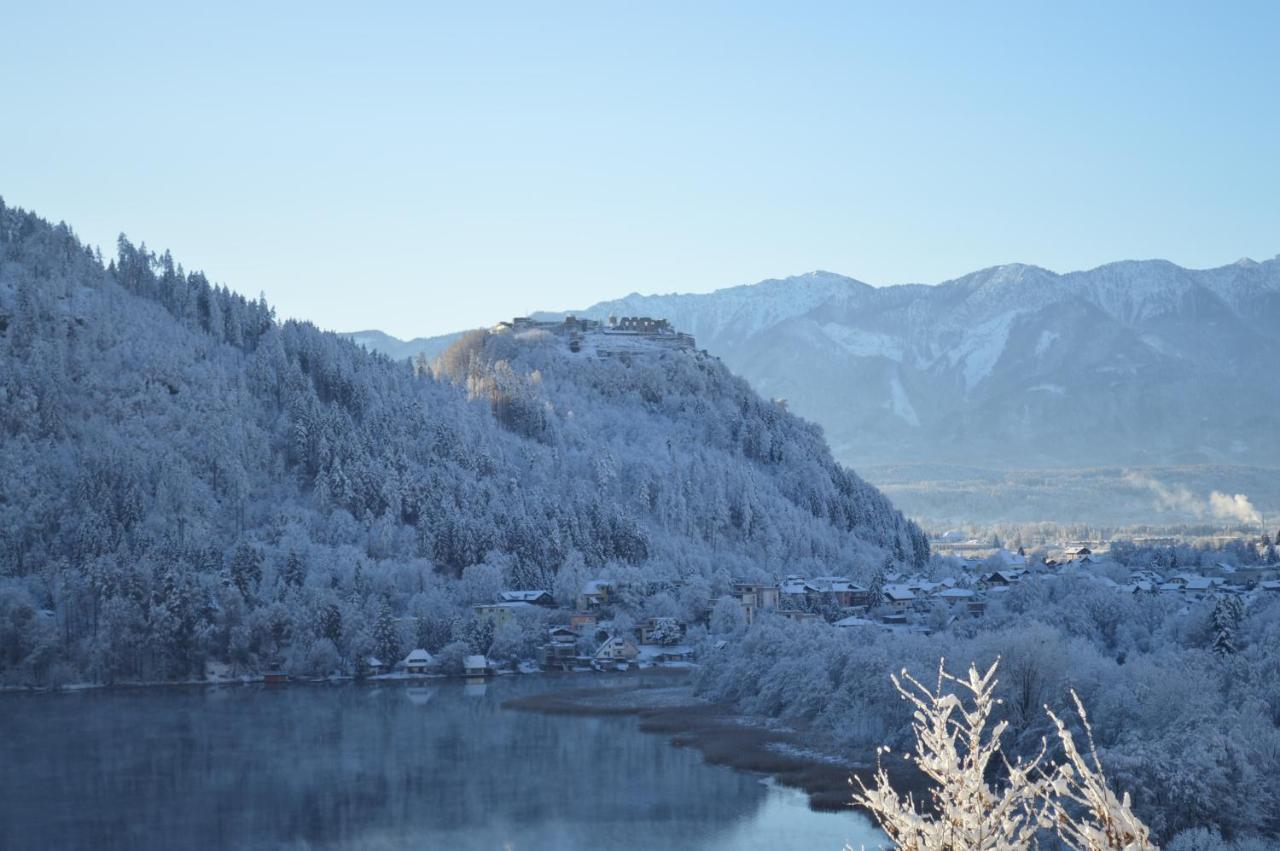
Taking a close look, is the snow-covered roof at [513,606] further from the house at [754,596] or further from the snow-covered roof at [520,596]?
the house at [754,596]

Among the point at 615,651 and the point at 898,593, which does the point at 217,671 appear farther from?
the point at 898,593

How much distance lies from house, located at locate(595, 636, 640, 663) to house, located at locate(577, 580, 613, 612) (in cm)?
546

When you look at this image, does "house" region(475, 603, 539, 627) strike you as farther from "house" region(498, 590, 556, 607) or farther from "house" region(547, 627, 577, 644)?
"house" region(547, 627, 577, 644)

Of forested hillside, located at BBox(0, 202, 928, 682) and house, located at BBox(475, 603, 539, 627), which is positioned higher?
forested hillside, located at BBox(0, 202, 928, 682)

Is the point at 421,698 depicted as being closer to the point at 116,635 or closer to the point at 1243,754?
the point at 116,635

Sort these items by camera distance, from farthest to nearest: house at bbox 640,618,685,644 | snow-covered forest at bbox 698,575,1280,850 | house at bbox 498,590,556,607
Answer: house at bbox 498,590,556,607, house at bbox 640,618,685,644, snow-covered forest at bbox 698,575,1280,850

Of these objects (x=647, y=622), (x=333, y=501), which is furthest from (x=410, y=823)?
(x=333, y=501)

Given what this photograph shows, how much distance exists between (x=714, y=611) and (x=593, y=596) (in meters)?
8.65

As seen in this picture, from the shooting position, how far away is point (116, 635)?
84188 mm

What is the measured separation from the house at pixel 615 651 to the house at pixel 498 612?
5.87 meters

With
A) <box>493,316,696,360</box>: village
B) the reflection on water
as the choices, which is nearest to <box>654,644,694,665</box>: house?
the reflection on water

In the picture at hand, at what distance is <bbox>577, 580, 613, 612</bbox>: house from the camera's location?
103m

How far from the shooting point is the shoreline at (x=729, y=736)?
51156mm

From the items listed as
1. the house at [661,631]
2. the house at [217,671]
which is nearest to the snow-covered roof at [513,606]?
the house at [661,631]
